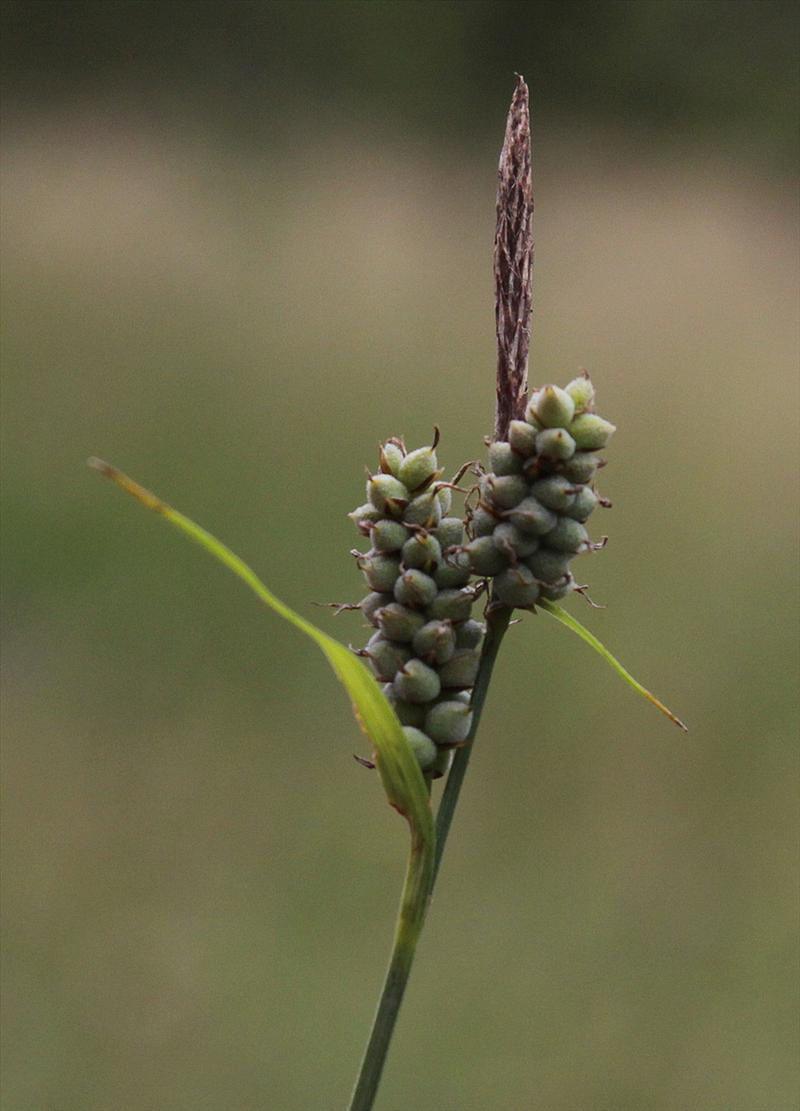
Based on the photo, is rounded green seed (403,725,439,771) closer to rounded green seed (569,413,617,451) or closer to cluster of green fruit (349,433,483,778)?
cluster of green fruit (349,433,483,778)

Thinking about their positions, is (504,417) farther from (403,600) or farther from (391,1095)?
(391,1095)

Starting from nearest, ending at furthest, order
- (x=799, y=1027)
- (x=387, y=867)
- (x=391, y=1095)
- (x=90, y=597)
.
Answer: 1. (x=391, y=1095)
2. (x=799, y=1027)
3. (x=387, y=867)
4. (x=90, y=597)

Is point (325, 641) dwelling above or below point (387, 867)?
above

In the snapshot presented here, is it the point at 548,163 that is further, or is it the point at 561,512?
the point at 548,163

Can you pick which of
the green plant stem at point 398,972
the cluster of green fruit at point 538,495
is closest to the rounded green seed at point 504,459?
the cluster of green fruit at point 538,495

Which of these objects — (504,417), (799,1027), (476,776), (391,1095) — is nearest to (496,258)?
(504,417)

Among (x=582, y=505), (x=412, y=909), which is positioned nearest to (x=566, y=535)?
(x=582, y=505)
